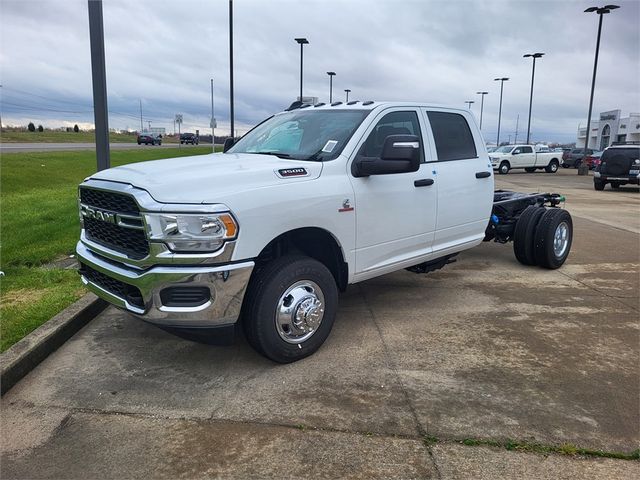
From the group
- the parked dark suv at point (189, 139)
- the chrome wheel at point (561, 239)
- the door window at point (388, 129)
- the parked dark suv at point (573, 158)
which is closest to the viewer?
the door window at point (388, 129)

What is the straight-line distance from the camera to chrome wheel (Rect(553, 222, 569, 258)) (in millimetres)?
7039

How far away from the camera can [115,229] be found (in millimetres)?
3674

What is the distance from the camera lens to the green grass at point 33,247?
15.1 ft

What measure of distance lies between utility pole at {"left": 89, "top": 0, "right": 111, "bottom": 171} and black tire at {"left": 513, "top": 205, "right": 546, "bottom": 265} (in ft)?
17.8

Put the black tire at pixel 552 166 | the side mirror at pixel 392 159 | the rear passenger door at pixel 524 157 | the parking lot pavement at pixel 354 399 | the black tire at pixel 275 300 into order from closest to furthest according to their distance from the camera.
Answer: the parking lot pavement at pixel 354 399, the black tire at pixel 275 300, the side mirror at pixel 392 159, the rear passenger door at pixel 524 157, the black tire at pixel 552 166

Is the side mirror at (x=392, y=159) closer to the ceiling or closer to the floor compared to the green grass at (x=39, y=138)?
closer to the floor

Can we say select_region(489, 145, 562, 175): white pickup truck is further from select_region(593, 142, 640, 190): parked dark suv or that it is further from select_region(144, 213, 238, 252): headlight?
select_region(144, 213, 238, 252): headlight

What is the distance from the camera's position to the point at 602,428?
3123 mm

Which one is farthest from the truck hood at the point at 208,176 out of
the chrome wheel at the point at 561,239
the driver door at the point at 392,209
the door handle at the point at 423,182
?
the chrome wheel at the point at 561,239

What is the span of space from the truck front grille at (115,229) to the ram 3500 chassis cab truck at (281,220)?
1 cm

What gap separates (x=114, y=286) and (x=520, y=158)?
34.3m

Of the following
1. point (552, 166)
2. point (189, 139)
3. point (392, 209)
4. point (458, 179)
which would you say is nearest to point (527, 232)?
point (458, 179)

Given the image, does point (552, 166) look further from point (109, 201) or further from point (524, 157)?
point (109, 201)

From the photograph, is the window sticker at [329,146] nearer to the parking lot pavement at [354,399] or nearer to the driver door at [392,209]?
the driver door at [392,209]
